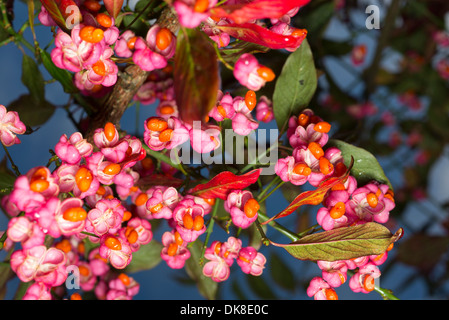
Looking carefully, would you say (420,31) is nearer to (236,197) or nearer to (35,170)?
(236,197)

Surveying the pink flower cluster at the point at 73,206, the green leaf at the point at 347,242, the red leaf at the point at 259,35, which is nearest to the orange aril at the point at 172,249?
the pink flower cluster at the point at 73,206

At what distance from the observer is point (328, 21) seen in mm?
738

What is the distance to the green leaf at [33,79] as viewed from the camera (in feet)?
1.68

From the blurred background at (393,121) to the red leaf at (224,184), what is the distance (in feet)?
1.02

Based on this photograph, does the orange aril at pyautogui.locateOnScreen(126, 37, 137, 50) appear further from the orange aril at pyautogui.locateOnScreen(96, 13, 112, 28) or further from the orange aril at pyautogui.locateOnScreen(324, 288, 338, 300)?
the orange aril at pyautogui.locateOnScreen(324, 288, 338, 300)

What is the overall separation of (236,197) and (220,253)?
86mm

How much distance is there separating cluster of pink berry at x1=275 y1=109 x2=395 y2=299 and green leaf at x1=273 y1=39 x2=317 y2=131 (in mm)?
59

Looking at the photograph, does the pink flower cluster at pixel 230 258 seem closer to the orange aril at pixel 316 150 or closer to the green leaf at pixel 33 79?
the orange aril at pixel 316 150

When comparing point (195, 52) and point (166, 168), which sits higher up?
point (195, 52)

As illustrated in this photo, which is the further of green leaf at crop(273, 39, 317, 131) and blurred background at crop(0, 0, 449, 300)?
blurred background at crop(0, 0, 449, 300)

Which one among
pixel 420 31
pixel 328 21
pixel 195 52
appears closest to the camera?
pixel 195 52

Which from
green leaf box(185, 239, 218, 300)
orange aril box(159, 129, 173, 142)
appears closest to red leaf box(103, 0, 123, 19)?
orange aril box(159, 129, 173, 142)

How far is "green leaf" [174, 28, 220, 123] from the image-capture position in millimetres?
290

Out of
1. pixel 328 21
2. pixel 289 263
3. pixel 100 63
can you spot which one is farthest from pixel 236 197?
pixel 289 263
